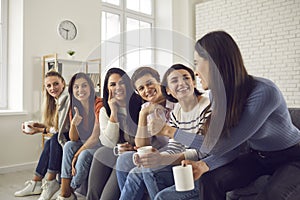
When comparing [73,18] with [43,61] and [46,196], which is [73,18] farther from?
[46,196]

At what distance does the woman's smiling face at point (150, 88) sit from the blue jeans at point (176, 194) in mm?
456

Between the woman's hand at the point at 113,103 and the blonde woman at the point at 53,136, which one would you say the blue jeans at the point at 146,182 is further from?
the blonde woman at the point at 53,136

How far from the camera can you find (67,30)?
12.7 feet

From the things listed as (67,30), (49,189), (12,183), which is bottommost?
(12,183)

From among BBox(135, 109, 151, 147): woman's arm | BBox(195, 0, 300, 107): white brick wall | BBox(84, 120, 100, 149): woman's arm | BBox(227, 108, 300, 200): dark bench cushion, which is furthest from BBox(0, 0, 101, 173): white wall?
BBox(227, 108, 300, 200): dark bench cushion

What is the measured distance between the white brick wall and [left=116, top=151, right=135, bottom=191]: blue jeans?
343 centimetres

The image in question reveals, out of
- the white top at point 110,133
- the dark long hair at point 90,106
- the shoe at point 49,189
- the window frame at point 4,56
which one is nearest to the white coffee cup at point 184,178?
the white top at point 110,133

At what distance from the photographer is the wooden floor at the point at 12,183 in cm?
237

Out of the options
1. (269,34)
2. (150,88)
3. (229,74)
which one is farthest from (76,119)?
(269,34)

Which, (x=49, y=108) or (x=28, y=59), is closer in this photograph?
(x=49, y=108)

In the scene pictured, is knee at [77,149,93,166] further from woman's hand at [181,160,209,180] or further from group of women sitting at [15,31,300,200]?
woman's hand at [181,160,209,180]

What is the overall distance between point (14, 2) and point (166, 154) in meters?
3.01

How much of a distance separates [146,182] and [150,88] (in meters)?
0.48

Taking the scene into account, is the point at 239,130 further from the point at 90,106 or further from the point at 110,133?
the point at 90,106
